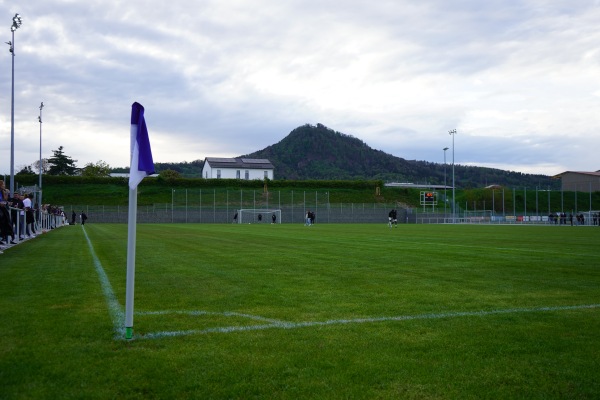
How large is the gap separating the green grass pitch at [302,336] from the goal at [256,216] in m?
60.9

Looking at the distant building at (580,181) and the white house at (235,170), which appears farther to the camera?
the white house at (235,170)

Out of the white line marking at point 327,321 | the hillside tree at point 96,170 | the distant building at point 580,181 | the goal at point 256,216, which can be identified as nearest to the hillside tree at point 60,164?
the hillside tree at point 96,170

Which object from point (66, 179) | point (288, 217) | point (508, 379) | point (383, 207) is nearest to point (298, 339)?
point (508, 379)

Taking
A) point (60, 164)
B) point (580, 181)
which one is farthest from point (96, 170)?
point (580, 181)

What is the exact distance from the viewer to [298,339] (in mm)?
5039

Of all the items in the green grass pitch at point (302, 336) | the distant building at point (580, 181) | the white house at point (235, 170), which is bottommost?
the green grass pitch at point (302, 336)

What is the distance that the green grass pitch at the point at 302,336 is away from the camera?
3.80 m

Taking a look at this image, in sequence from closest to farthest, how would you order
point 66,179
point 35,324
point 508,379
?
point 508,379 < point 35,324 < point 66,179

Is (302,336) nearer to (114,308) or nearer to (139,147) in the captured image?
(139,147)

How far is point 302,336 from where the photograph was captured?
5.15 meters

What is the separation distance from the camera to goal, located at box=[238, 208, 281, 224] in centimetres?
7099

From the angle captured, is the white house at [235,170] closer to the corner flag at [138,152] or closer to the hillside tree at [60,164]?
the hillside tree at [60,164]

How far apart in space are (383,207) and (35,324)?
75.4 m

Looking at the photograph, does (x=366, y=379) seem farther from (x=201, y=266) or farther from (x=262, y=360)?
(x=201, y=266)
